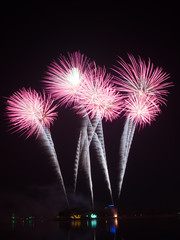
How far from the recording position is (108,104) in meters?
27.3

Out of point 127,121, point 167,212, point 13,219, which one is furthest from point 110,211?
point 127,121

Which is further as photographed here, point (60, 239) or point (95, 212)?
point (95, 212)

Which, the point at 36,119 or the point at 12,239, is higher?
the point at 36,119

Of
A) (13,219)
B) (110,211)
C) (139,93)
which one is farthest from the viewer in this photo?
(13,219)

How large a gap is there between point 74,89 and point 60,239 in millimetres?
12020

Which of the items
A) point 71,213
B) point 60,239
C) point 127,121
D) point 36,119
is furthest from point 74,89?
point 71,213

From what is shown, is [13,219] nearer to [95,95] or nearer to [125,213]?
[125,213]

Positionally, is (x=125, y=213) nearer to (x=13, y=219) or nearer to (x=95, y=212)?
(x=95, y=212)

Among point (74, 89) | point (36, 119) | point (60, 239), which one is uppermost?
point (74, 89)

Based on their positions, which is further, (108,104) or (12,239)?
(108,104)

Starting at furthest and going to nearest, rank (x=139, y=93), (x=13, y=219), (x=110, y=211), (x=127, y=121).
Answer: (x=13, y=219)
(x=110, y=211)
(x=127, y=121)
(x=139, y=93)

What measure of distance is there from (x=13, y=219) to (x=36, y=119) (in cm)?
4968

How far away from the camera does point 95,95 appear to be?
87.9ft

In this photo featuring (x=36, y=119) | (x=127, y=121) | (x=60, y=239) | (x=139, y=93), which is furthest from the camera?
(x=127, y=121)
